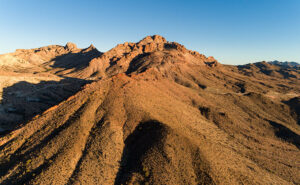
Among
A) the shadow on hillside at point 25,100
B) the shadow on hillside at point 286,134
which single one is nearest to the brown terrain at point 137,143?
the shadow on hillside at point 286,134

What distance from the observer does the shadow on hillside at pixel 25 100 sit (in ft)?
177

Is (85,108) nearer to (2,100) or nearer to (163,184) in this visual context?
(163,184)

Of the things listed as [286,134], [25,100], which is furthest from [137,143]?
[25,100]

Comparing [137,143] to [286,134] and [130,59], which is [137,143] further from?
[130,59]

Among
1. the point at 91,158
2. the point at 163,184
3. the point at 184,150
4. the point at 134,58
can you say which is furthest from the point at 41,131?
the point at 134,58

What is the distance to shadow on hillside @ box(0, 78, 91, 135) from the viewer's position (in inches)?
2119

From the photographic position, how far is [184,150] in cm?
2816

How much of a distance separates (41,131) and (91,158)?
12.6 m

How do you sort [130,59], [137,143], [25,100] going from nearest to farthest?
1. [137,143]
2. [25,100]
3. [130,59]

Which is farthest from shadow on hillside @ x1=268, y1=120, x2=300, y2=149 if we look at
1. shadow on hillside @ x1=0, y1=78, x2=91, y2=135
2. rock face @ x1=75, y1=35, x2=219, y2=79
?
rock face @ x1=75, y1=35, x2=219, y2=79

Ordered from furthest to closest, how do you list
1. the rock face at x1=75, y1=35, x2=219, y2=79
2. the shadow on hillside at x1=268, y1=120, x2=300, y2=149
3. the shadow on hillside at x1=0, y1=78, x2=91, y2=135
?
1. the rock face at x1=75, y1=35, x2=219, y2=79
2. the shadow on hillside at x1=0, y1=78, x2=91, y2=135
3. the shadow on hillside at x1=268, y1=120, x2=300, y2=149

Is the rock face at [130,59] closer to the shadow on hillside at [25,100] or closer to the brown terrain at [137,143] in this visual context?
the shadow on hillside at [25,100]

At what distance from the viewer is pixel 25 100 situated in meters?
68.1

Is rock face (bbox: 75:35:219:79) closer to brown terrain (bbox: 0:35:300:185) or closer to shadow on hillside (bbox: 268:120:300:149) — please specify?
brown terrain (bbox: 0:35:300:185)
